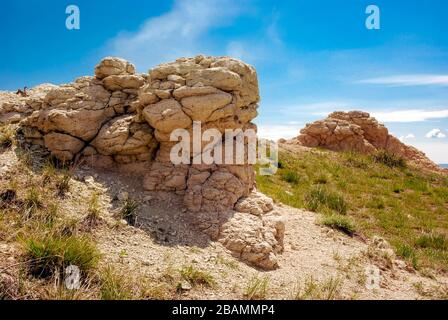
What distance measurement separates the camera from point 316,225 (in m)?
8.84

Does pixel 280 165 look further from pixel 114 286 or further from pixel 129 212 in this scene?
pixel 114 286

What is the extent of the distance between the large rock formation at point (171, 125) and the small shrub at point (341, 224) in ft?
6.35

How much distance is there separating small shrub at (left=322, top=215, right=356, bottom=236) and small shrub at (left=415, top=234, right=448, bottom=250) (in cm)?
170

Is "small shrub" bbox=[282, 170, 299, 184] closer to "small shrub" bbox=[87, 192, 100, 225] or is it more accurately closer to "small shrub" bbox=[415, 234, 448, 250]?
"small shrub" bbox=[415, 234, 448, 250]

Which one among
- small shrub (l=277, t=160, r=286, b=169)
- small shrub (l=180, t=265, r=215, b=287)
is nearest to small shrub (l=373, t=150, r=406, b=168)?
small shrub (l=277, t=160, r=286, b=169)

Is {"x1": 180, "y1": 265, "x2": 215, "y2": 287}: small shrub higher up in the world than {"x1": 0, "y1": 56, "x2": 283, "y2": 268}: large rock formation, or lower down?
lower down

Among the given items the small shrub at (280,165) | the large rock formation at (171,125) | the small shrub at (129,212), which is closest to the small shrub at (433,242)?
the large rock formation at (171,125)

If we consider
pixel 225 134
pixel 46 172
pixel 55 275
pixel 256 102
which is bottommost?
pixel 55 275

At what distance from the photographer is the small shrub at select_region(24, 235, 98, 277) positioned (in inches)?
177

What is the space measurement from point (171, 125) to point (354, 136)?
21.9 metres

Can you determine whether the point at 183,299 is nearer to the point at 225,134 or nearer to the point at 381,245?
the point at 225,134
